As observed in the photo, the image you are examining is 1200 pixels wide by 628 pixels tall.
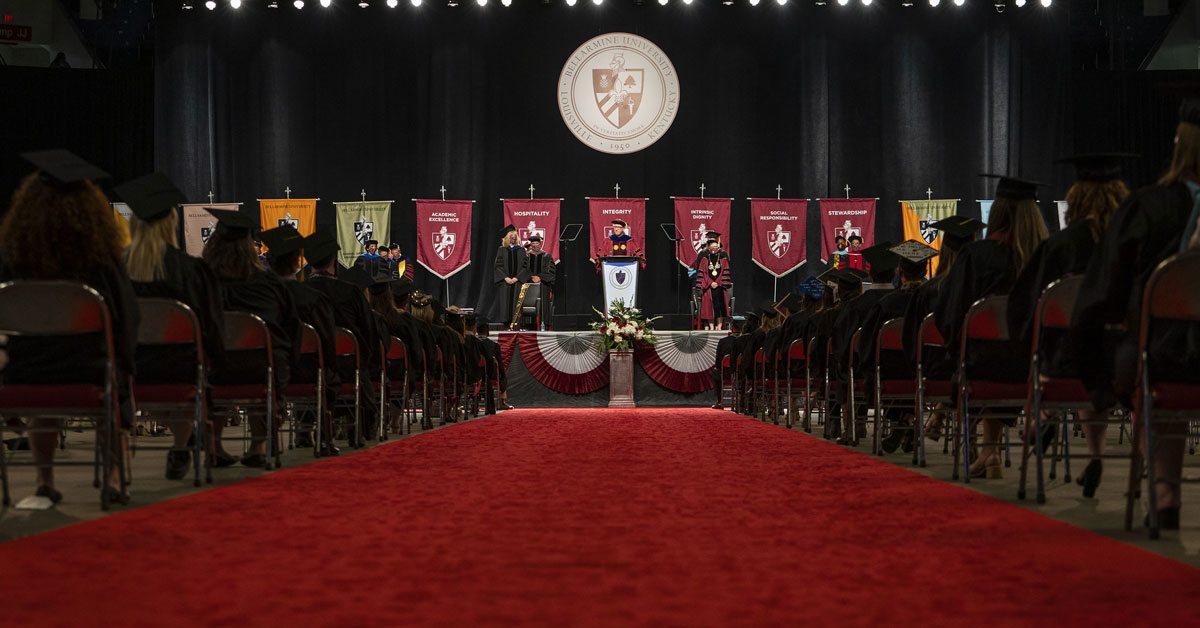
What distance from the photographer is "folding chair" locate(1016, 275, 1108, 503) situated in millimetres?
3607

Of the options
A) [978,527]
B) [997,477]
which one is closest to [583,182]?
[997,477]

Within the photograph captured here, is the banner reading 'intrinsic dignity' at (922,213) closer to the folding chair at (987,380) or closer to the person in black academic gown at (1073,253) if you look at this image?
the folding chair at (987,380)

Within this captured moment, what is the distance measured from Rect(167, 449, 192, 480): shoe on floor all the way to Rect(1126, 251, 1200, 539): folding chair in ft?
12.8

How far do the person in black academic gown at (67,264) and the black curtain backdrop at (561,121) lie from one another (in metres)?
16.2

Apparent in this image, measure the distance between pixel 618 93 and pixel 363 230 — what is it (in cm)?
568

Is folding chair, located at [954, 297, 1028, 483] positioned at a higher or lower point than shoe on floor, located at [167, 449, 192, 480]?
higher

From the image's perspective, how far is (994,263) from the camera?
483 centimetres

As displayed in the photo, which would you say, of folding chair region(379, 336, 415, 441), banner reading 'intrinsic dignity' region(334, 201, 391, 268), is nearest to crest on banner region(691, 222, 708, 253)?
banner reading 'intrinsic dignity' region(334, 201, 391, 268)

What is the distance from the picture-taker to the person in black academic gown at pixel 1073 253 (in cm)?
388

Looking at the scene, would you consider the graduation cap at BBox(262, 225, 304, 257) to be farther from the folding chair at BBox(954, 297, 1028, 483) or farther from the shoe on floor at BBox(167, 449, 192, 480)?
the folding chair at BBox(954, 297, 1028, 483)

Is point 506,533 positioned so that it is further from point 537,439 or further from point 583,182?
point 583,182

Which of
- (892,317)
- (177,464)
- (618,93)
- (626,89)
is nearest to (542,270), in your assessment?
(618,93)

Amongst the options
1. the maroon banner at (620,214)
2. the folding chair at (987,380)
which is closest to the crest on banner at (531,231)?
the maroon banner at (620,214)

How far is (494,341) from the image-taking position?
44.7ft
